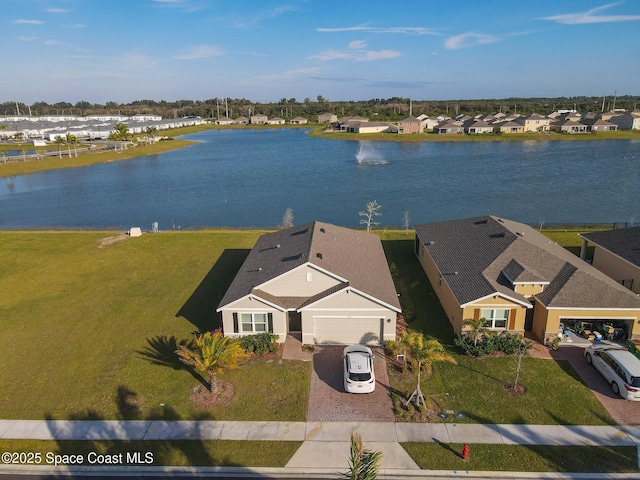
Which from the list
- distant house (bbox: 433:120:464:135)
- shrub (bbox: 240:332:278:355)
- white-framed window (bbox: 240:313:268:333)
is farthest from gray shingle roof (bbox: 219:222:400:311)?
distant house (bbox: 433:120:464:135)

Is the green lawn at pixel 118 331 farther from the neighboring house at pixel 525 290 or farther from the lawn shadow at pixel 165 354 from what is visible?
the neighboring house at pixel 525 290

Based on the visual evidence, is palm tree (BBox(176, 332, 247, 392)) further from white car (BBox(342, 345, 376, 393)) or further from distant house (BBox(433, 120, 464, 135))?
distant house (BBox(433, 120, 464, 135))

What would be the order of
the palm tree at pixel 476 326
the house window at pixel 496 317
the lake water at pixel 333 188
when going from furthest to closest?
the lake water at pixel 333 188, the house window at pixel 496 317, the palm tree at pixel 476 326

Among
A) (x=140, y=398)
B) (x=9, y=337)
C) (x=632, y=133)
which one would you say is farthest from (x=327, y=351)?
(x=632, y=133)

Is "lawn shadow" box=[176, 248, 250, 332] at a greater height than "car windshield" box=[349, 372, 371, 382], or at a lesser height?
lesser

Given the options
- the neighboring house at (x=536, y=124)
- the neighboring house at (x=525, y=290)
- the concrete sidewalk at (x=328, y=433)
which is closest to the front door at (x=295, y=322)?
the concrete sidewalk at (x=328, y=433)
